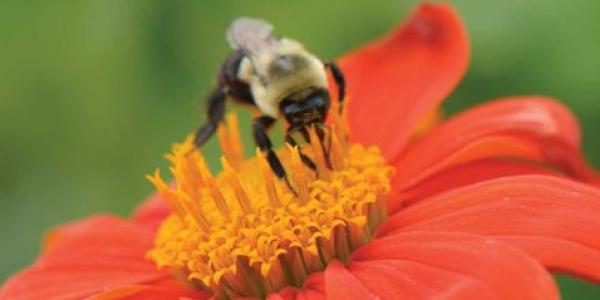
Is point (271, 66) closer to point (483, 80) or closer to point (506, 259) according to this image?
point (506, 259)

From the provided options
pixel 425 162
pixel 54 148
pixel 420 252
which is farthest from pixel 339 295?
pixel 54 148

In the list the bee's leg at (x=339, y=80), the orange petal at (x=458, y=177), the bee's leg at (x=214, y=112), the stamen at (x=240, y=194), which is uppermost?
the bee's leg at (x=214, y=112)

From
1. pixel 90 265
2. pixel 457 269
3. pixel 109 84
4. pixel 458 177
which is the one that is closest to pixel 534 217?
pixel 457 269

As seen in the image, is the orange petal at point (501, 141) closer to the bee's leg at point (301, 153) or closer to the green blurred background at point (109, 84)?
the bee's leg at point (301, 153)

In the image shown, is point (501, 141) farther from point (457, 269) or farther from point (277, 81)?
point (457, 269)

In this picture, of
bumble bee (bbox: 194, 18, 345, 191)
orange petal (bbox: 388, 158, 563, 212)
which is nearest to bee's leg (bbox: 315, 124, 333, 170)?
bumble bee (bbox: 194, 18, 345, 191)

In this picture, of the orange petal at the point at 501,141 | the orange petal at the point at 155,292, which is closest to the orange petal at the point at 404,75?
the orange petal at the point at 501,141

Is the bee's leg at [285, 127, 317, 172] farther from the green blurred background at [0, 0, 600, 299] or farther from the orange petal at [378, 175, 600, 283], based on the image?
the green blurred background at [0, 0, 600, 299]
